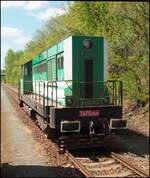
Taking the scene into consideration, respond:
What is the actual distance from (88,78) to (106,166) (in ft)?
11.9

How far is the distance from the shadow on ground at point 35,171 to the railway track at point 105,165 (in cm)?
34

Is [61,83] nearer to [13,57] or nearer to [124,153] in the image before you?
[124,153]

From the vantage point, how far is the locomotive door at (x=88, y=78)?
1305 cm

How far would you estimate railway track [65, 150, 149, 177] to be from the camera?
9516mm

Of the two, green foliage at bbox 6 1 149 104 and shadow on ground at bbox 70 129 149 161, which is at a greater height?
green foliage at bbox 6 1 149 104

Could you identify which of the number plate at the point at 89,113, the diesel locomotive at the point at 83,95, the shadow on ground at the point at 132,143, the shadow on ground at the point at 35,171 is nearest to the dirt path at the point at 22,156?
the shadow on ground at the point at 35,171

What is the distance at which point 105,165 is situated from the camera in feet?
34.6

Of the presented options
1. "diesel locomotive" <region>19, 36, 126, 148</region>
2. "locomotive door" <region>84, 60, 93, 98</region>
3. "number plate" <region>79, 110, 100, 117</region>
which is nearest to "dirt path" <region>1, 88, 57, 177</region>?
"diesel locomotive" <region>19, 36, 126, 148</region>

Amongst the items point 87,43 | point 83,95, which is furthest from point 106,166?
point 87,43

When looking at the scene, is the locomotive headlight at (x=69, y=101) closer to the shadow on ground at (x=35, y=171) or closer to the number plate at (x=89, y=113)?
the number plate at (x=89, y=113)

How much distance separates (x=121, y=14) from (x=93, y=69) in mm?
6893

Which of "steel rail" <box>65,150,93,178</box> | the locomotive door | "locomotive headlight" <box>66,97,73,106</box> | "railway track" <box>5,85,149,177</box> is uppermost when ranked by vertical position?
the locomotive door

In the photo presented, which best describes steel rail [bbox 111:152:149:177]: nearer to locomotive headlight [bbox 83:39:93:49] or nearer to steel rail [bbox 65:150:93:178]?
steel rail [bbox 65:150:93:178]

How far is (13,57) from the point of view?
12531cm
